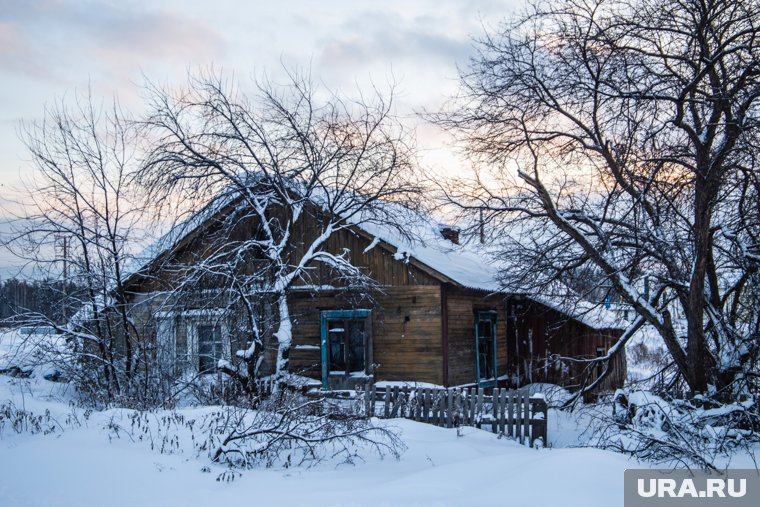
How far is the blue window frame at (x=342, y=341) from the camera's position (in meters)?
16.9

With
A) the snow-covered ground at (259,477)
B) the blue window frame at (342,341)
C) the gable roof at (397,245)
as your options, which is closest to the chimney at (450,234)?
the gable roof at (397,245)

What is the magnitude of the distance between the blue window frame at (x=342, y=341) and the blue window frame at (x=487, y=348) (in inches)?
141

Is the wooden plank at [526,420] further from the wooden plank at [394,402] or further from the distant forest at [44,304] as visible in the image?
the distant forest at [44,304]

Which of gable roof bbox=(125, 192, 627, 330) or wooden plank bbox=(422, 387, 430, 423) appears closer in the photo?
wooden plank bbox=(422, 387, 430, 423)

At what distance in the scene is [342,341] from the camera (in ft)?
56.6

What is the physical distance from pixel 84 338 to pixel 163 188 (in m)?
3.58

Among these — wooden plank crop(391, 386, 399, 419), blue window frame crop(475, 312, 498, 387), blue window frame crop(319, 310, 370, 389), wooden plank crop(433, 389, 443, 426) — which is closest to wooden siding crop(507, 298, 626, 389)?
blue window frame crop(475, 312, 498, 387)

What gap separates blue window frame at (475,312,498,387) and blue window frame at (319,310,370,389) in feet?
11.8

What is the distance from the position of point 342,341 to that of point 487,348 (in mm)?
4709

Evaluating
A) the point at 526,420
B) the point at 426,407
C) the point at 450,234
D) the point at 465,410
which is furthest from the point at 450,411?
the point at 450,234

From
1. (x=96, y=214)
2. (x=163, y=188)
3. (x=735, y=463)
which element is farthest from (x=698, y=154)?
(x=96, y=214)

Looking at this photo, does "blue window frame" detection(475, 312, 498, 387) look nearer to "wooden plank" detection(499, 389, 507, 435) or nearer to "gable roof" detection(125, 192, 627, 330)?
"gable roof" detection(125, 192, 627, 330)

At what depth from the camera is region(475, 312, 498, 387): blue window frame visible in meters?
18.8

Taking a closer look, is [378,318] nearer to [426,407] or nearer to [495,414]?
[426,407]
